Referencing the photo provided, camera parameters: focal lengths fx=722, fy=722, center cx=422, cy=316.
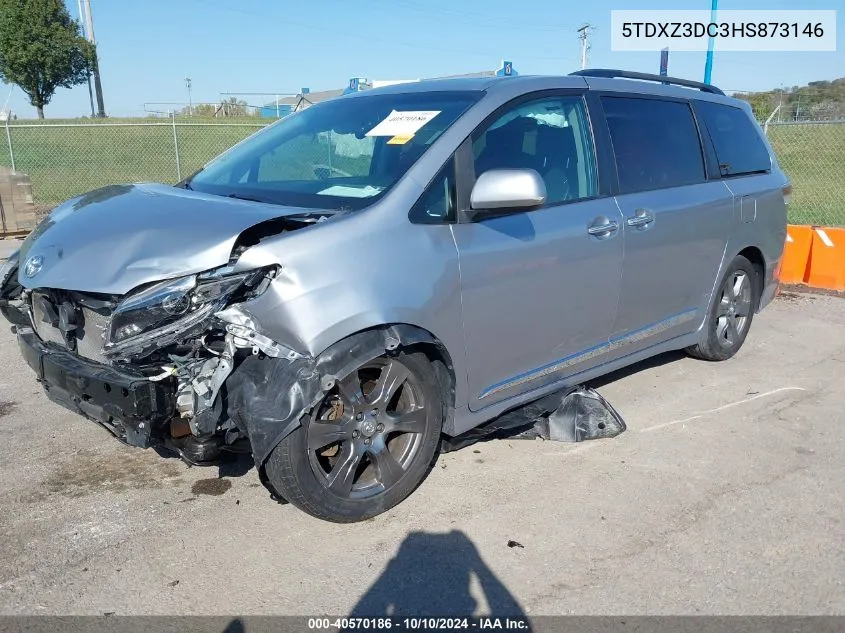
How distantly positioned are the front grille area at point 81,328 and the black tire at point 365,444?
866mm

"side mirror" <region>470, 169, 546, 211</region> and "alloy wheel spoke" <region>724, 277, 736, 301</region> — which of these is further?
"alloy wheel spoke" <region>724, 277, 736, 301</region>

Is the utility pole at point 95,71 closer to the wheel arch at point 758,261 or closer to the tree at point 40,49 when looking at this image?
the tree at point 40,49

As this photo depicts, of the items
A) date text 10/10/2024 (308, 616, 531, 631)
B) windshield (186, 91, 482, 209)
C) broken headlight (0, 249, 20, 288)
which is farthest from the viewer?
broken headlight (0, 249, 20, 288)

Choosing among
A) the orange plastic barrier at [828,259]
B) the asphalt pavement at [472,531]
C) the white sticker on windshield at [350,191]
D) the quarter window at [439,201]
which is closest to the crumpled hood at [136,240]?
the white sticker on windshield at [350,191]

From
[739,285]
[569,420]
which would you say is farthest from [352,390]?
[739,285]

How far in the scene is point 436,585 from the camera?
279cm

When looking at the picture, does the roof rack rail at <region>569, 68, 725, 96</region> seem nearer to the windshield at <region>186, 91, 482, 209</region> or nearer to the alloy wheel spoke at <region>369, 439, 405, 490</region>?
the windshield at <region>186, 91, 482, 209</region>

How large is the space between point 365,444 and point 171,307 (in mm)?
1001

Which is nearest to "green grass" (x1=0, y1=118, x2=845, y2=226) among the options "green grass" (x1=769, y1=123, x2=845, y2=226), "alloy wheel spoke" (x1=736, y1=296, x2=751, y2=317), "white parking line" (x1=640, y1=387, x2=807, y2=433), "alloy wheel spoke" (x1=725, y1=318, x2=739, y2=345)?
"green grass" (x1=769, y1=123, x2=845, y2=226)

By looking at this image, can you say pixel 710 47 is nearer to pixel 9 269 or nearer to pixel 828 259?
pixel 828 259

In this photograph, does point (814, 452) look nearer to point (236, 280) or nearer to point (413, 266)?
point (413, 266)

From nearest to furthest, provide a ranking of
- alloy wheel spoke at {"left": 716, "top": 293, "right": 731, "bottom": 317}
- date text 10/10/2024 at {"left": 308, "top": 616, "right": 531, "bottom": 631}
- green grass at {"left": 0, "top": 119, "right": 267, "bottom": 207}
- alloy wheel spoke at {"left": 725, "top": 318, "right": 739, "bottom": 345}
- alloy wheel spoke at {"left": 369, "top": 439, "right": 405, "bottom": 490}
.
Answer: date text 10/10/2024 at {"left": 308, "top": 616, "right": 531, "bottom": 631} → alloy wheel spoke at {"left": 369, "top": 439, "right": 405, "bottom": 490} → alloy wheel spoke at {"left": 716, "top": 293, "right": 731, "bottom": 317} → alloy wheel spoke at {"left": 725, "top": 318, "right": 739, "bottom": 345} → green grass at {"left": 0, "top": 119, "right": 267, "bottom": 207}

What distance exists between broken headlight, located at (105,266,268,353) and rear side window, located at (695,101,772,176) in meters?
3.64

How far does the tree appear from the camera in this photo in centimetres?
3997
